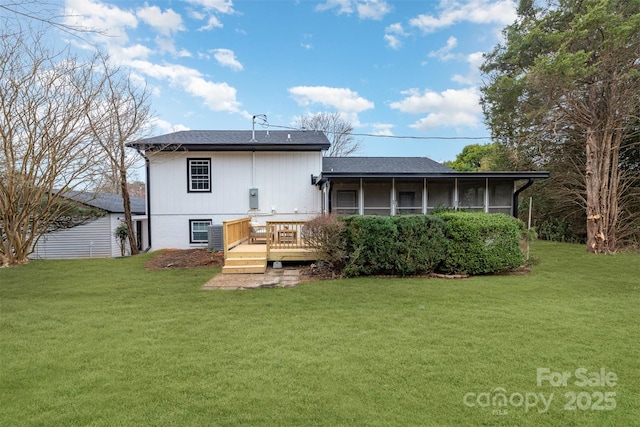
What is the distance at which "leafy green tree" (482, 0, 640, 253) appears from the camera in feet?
31.5

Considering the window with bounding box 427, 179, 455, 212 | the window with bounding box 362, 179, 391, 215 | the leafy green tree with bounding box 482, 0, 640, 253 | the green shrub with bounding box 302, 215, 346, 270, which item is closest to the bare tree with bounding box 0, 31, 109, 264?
the green shrub with bounding box 302, 215, 346, 270

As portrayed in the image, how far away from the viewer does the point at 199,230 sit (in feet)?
38.1

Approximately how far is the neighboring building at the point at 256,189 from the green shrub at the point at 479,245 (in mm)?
3785

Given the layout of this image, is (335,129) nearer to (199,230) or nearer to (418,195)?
(418,195)

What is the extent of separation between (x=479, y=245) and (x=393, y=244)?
2.01 meters

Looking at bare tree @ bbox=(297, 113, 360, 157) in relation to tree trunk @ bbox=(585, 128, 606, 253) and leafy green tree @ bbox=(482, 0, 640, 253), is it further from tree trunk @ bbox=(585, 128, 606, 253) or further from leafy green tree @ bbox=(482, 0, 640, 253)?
tree trunk @ bbox=(585, 128, 606, 253)

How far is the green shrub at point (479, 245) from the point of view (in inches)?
280

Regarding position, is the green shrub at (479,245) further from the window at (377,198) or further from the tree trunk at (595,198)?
the tree trunk at (595,198)

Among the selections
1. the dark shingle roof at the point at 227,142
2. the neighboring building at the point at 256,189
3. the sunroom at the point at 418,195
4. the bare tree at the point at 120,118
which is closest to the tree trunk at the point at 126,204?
the bare tree at the point at 120,118

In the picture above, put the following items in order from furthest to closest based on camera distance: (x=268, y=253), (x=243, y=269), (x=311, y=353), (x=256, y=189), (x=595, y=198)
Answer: (x=256, y=189), (x=595, y=198), (x=268, y=253), (x=243, y=269), (x=311, y=353)

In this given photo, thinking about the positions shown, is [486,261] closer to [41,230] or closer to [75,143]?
[75,143]

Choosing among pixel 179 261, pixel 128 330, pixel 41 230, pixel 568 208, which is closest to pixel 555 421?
pixel 128 330

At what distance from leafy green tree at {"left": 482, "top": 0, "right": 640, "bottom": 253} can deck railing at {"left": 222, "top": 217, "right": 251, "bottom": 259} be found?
1006 cm

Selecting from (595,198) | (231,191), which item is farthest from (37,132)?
(595,198)
